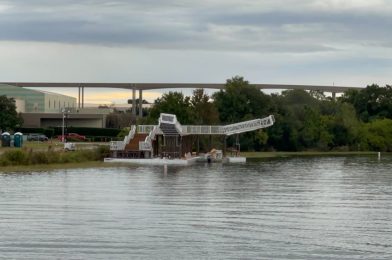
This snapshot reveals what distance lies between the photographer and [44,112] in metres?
146

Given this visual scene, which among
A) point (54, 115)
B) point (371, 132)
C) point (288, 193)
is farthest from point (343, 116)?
point (288, 193)

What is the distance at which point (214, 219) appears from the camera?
3225 cm

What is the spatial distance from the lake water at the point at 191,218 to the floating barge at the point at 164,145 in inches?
809

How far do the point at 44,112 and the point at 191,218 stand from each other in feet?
380

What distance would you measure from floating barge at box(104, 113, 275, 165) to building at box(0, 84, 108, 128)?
56638 mm

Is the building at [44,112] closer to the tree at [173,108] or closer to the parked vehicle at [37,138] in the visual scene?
the parked vehicle at [37,138]

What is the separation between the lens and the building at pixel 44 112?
457 feet

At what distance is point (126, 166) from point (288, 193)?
25.2 metres

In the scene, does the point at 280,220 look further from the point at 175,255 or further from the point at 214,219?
the point at 175,255

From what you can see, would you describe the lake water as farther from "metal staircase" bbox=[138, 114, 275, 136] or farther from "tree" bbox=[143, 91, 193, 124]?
"tree" bbox=[143, 91, 193, 124]

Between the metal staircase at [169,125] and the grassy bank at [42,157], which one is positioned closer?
the grassy bank at [42,157]

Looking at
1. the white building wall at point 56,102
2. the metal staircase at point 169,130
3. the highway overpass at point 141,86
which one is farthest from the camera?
the highway overpass at point 141,86

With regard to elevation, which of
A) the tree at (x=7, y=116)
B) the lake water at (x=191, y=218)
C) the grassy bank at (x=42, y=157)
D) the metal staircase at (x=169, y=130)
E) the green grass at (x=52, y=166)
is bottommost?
the lake water at (x=191, y=218)

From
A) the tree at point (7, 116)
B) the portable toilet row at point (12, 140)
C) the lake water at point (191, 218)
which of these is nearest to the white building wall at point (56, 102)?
the tree at point (7, 116)
